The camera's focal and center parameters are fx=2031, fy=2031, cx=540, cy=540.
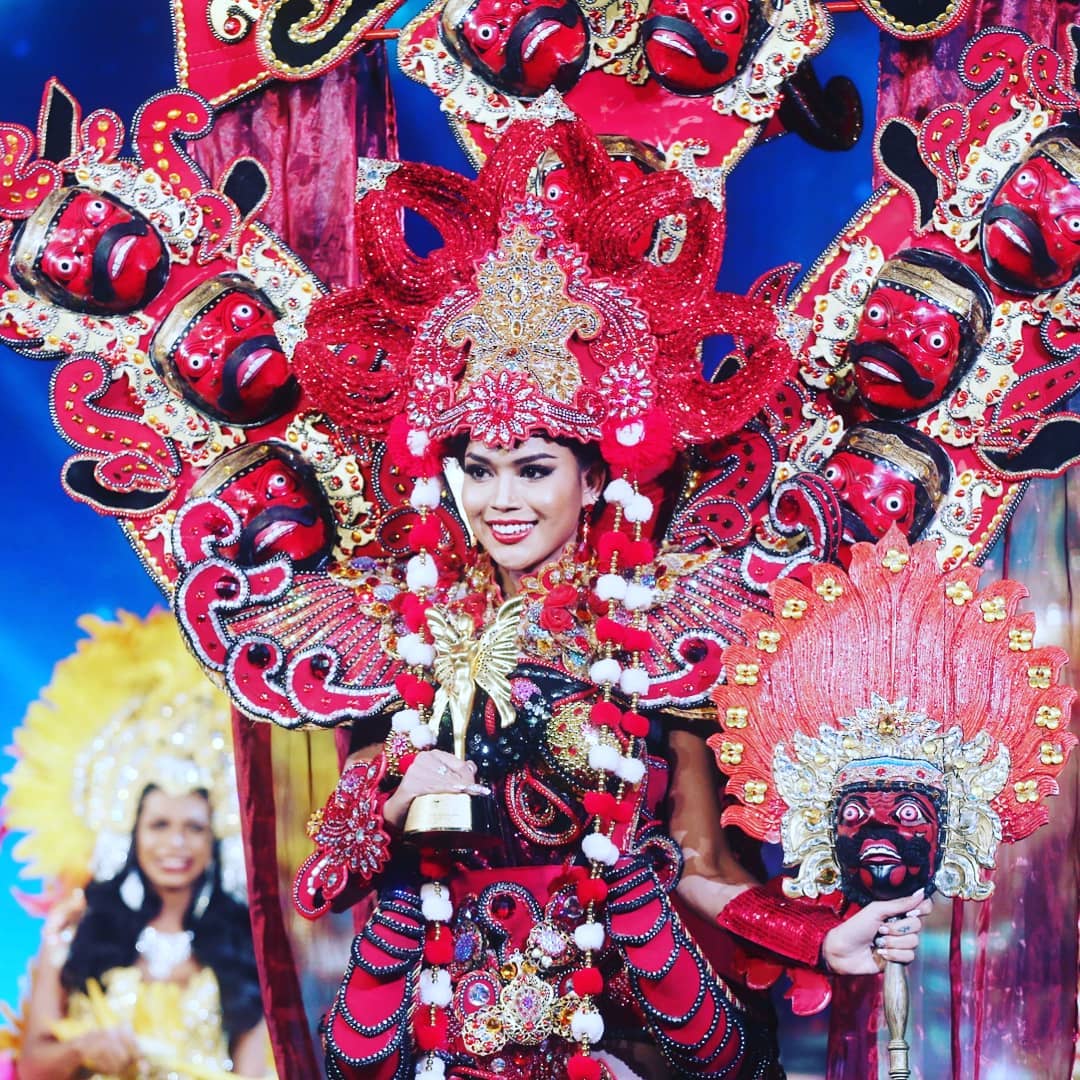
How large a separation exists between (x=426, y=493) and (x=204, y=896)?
1.14 meters

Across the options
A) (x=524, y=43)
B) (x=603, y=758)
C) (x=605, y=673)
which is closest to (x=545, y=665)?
(x=605, y=673)

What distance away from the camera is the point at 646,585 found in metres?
3.95

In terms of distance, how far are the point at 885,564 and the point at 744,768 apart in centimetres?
45

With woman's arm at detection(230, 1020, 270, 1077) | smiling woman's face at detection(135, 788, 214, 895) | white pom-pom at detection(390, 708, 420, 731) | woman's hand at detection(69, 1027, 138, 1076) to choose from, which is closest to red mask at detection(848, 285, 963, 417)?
white pom-pom at detection(390, 708, 420, 731)

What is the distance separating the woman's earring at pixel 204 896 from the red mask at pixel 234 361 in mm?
1003

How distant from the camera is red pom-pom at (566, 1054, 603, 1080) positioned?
3.64 m

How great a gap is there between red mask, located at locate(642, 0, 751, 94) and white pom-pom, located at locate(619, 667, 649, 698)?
4.17ft

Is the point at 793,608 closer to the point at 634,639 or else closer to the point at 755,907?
the point at 634,639

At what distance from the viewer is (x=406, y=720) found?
383 cm

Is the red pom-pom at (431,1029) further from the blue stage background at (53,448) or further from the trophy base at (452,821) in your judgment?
the blue stage background at (53,448)

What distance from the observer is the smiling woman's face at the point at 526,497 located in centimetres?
383

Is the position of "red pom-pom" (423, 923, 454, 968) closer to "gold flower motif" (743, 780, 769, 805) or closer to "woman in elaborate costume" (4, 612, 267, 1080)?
"gold flower motif" (743, 780, 769, 805)

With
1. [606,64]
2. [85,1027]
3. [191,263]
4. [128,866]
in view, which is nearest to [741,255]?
[606,64]

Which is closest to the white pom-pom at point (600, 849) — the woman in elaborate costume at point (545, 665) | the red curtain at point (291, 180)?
the woman in elaborate costume at point (545, 665)
